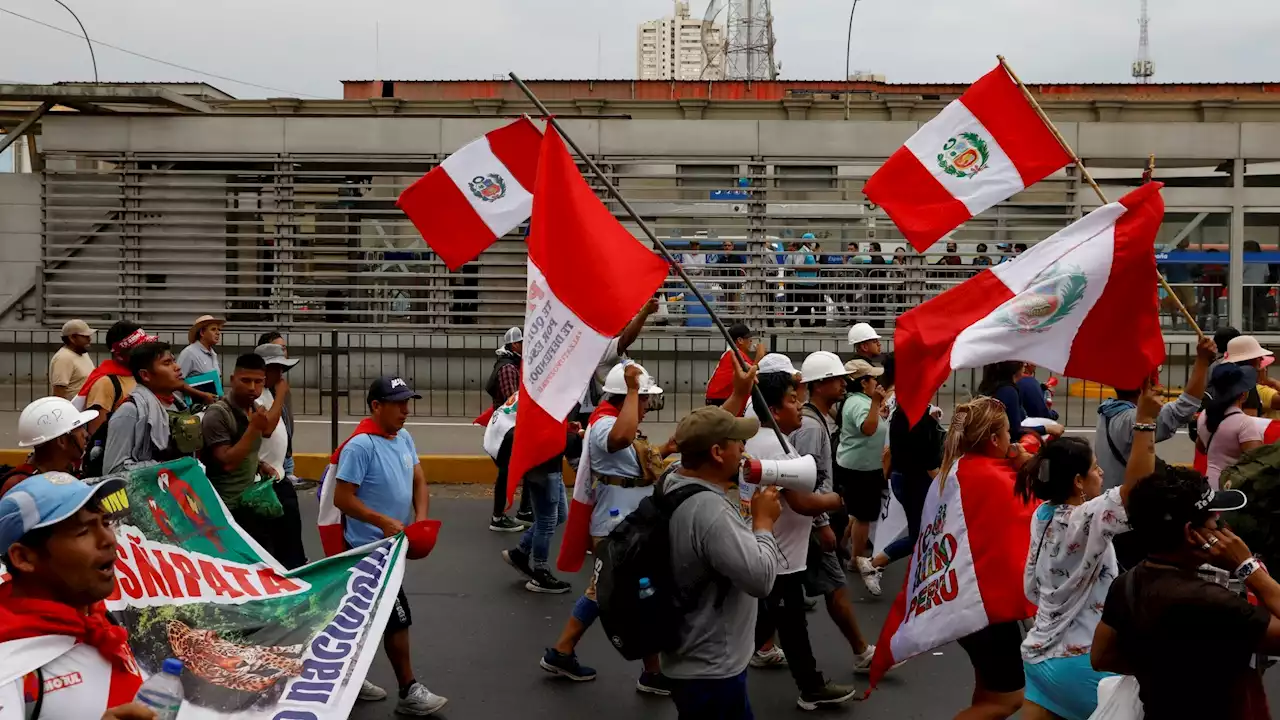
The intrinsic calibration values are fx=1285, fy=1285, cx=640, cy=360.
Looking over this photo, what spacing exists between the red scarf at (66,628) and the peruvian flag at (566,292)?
7.34 feet

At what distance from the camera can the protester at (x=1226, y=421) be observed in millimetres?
6219

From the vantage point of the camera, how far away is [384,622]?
4879 mm

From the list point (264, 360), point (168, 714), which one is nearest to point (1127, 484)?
point (168, 714)

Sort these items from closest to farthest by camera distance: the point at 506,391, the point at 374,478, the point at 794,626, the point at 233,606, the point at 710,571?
the point at 710,571, the point at 233,606, the point at 374,478, the point at 794,626, the point at 506,391

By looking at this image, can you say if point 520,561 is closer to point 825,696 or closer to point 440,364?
point 825,696

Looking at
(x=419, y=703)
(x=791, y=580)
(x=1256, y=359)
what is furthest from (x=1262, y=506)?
(x=419, y=703)

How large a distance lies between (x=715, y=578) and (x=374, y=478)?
2.25m

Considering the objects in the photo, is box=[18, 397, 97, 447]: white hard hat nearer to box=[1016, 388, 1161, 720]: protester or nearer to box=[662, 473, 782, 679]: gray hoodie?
box=[662, 473, 782, 679]: gray hoodie

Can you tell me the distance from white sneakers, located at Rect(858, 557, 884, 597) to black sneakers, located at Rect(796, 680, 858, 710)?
2063 mm

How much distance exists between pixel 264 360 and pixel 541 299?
2.29 metres

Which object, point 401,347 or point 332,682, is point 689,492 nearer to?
point 332,682

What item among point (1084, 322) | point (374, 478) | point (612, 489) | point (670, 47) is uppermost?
point (670, 47)

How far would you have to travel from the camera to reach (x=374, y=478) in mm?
5992

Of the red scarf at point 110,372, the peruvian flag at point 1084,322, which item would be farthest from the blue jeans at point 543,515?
the peruvian flag at point 1084,322
